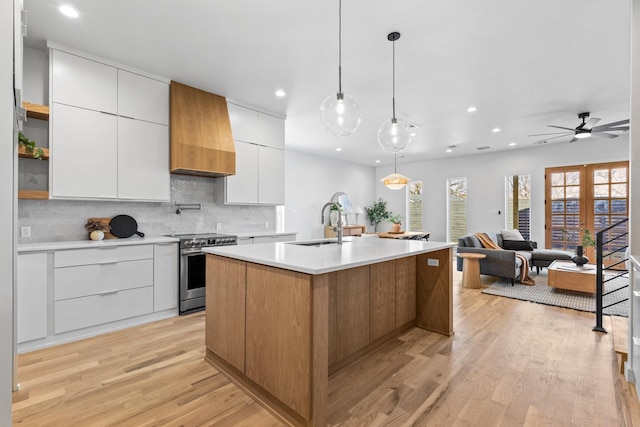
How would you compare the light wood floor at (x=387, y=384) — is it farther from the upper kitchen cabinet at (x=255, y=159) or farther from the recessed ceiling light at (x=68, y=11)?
the recessed ceiling light at (x=68, y=11)

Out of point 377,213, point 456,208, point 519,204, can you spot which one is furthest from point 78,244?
point 519,204

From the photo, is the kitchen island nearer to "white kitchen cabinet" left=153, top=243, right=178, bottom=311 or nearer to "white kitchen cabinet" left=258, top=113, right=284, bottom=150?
"white kitchen cabinet" left=153, top=243, right=178, bottom=311

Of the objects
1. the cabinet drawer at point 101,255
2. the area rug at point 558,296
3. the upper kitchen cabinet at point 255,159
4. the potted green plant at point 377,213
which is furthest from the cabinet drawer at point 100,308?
the potted green plant at point 377,213

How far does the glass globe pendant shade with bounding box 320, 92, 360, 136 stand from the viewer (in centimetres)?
240

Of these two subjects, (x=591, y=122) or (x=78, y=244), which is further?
(x=591, y=122)

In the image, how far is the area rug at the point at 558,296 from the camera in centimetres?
371

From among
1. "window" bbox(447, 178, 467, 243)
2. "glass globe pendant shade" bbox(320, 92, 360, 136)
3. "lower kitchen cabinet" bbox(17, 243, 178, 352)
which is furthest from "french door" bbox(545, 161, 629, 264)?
"lower kitchen cabinet" bbox(17, 243, 178, 352)

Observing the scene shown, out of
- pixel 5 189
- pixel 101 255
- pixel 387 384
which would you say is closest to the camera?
pixel 5 189

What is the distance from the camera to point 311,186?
7949mm

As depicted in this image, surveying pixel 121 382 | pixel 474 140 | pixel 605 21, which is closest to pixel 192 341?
pixel 121 382

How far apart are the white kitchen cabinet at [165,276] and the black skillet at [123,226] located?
1.57ft

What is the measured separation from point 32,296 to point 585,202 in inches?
359

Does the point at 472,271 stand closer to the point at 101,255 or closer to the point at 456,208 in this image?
the point at 456,208

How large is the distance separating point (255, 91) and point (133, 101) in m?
1.41
